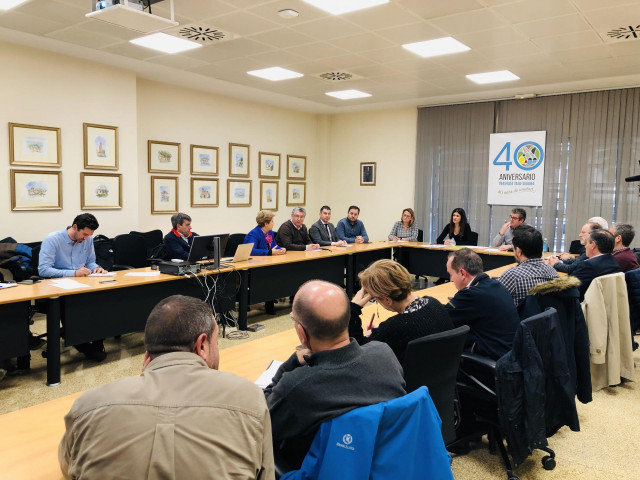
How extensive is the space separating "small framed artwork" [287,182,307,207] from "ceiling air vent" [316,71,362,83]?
8.81 ft

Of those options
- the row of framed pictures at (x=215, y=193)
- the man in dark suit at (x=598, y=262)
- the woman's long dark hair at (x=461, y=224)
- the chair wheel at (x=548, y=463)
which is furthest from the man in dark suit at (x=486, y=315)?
the row of framed pictures at (x=215, y=193)

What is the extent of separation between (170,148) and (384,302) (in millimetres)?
5503

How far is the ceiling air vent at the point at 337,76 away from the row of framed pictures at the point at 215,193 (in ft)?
7.78

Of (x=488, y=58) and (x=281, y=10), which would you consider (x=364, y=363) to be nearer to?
(x=281, y=10)

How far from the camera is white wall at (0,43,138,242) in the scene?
204 inches

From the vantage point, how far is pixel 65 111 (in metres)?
5.59

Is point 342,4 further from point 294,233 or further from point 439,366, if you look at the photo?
point 439,366

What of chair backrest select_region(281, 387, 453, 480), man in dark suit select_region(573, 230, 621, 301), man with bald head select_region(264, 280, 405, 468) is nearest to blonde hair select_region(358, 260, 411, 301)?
man with bald head select_region(264, 280, 405, 468)

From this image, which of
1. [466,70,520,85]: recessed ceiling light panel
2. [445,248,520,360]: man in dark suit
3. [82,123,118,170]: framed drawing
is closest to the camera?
[445,248,520,360]: man in dark suit

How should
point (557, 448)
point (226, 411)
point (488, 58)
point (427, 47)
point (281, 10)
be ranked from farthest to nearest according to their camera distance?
point (488, 58) < point (427, 47) < point (281, 10) < point (557, 448) < point (226, 411)

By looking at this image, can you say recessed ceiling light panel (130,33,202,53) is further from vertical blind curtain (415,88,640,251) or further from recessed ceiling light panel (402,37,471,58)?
vertical blind curtain (415,88,640,251)

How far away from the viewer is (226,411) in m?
1.11

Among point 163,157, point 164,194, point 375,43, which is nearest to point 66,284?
point 164,194

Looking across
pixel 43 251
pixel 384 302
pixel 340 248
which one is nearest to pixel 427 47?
pixel 340 248
